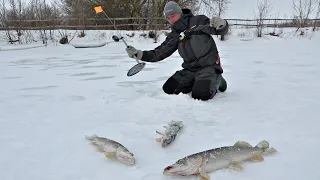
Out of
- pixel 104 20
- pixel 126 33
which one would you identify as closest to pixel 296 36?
pixel 126 33

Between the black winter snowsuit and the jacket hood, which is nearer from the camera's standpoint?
the black winter snowsuit

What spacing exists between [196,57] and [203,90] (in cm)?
53

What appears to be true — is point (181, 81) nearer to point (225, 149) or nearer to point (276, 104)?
point (276, 104)

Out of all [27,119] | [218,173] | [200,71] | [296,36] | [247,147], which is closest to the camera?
[218,173]

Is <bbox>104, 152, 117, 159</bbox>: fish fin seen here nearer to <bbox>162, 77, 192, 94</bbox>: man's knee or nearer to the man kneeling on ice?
the man kneeling on ice

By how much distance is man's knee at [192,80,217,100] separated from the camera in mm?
3471

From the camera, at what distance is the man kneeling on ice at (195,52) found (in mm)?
3543

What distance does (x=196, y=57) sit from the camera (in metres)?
3.77

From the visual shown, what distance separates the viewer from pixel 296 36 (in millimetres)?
17797

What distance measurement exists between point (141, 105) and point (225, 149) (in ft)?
5.35

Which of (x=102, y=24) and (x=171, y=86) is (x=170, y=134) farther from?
(x=102, y=24)

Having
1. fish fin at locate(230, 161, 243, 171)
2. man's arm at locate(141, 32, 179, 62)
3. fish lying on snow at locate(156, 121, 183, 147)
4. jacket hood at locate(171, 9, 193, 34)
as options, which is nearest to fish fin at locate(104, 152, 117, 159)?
fish lying on snow at locate(156, 121, 183, 147)

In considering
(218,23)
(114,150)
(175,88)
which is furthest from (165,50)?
(114,150)

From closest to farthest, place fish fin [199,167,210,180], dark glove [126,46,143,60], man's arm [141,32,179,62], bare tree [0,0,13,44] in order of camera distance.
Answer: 1. fish fin [199,167,210,180]
2. dark glove [126,46,143,60]
3. man's arm [141,32,179,62]
4. bare tree [0,0,13,44]
